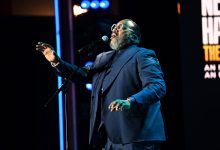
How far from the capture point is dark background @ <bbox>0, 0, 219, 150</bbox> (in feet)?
15.1

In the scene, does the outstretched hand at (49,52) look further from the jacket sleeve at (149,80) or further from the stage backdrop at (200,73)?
the stage backdrop at (200,73)

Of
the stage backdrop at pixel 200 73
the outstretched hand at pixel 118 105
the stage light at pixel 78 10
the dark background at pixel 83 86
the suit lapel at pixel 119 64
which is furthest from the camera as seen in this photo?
the stage backdrop at pixel 200 73

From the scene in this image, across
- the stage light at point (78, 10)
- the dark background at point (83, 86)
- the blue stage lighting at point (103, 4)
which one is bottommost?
the dark background at point (83, 86)

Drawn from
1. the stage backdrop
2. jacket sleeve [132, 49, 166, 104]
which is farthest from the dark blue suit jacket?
the stage backdrop

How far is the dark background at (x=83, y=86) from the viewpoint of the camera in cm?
459

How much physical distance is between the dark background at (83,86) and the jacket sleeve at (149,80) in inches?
58.8

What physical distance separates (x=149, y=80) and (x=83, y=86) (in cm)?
Answer: 162

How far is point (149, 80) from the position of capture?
A: 112 inches

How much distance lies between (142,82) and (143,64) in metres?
0.10

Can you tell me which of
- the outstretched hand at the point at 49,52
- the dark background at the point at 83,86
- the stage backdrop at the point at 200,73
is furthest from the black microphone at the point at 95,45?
the stage backdrop at the point at 200,73

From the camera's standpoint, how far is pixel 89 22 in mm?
4406

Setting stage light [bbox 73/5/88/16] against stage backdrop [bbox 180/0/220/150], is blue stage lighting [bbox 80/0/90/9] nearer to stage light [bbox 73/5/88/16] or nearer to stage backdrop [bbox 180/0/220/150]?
stage light [bbox 73/5/88/16]

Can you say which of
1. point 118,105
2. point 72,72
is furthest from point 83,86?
point 118,105

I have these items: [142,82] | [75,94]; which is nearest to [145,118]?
[142,82]
